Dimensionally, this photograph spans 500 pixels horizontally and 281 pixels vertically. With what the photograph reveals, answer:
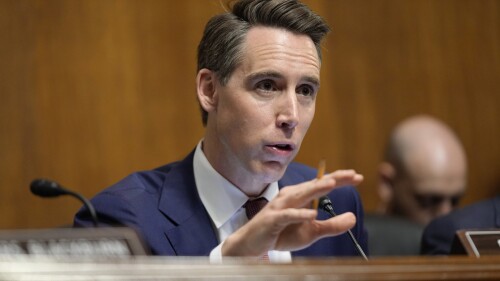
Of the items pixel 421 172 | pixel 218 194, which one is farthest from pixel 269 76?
pixel 421 172

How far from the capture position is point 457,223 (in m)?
2.78

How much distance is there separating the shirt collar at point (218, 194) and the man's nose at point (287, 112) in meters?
0.26

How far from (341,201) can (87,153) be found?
4.71 feet

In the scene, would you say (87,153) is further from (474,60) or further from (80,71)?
(474,60)

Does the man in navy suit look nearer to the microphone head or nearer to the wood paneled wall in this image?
the microphone head

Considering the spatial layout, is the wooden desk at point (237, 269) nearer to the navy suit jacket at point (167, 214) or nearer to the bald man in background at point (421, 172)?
the navy suit jacket at point (167, 214)

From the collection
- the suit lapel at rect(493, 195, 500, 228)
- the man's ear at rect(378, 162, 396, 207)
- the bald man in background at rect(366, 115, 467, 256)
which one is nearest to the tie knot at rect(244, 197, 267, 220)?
the suit lapel at rect(493, 195, 500, 228)

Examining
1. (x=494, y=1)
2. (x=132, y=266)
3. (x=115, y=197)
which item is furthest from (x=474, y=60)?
(x=132, y=266)

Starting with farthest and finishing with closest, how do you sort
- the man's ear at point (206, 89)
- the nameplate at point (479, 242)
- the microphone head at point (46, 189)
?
the man's ear at point (206, 89) < the microphone head at point (46, 189) < the nameplate at point (479, 242)

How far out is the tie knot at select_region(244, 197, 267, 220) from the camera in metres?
2.38

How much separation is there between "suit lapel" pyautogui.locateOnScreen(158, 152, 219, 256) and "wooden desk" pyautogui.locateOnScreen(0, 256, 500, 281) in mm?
811

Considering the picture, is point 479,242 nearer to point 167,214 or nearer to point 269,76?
point 269,76

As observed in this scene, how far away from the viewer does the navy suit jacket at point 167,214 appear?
2205 mm

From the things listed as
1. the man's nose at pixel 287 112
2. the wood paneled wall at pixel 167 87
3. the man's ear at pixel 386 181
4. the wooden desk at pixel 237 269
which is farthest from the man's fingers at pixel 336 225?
the man's ear at pixel 386 181
